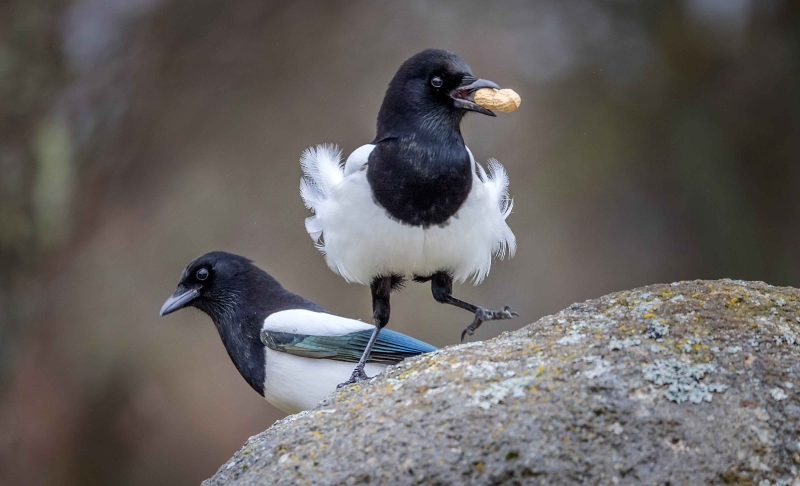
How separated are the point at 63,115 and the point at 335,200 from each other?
294 centimetres

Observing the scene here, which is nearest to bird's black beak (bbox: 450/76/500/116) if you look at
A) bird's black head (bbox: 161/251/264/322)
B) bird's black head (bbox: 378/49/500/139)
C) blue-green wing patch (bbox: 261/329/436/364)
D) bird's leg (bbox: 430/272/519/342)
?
bird's black head (bbox: 378/49/500/139)

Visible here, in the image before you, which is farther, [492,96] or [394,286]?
[394,286]

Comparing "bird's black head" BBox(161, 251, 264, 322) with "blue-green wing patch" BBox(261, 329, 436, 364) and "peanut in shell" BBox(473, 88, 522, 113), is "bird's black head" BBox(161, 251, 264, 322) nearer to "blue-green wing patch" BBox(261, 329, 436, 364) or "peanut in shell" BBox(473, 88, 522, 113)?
"blue-green wing patch" BBox(261, 329, 436, 364)

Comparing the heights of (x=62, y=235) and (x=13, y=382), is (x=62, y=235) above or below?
above

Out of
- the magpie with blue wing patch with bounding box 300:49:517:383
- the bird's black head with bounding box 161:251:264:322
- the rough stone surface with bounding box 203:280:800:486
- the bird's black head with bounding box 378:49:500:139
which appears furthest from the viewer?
the bird's black head with bounding box 161:251:264:322

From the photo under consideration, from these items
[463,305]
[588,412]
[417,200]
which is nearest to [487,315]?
[463,305]

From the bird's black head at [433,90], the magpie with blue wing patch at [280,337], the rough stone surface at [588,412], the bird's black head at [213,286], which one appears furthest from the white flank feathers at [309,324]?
the rough stone surface at [588,412]

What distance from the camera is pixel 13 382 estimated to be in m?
4.60

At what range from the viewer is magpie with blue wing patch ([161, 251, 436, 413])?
272 cm

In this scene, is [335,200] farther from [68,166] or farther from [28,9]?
[28,9]

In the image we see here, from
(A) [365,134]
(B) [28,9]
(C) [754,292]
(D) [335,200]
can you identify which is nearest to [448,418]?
(C) [754,292]

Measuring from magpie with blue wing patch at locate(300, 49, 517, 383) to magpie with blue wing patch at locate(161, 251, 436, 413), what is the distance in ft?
0.79

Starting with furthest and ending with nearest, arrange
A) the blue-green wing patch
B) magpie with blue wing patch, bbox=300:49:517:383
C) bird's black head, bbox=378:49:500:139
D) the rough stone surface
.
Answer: the blue-green wing patch
bird's black head, bbox=378:49:500:139
magpie with blue wing patch, bbox=300:49:517:383
the rough stone surface

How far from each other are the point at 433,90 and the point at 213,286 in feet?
3.93
